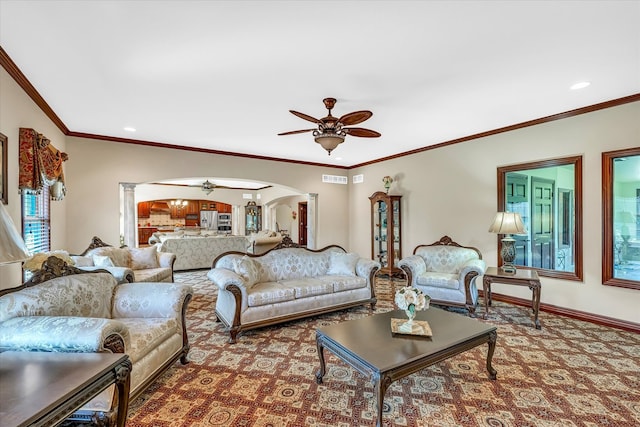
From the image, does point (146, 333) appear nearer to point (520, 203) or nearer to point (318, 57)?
point (318, 57)

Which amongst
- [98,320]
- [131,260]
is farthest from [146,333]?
[131,260]

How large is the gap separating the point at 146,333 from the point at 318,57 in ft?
8.38

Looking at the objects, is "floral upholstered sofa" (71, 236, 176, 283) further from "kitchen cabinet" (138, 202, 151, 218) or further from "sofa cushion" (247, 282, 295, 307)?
"kitchen cabinet" (138, 202, 151, 218)

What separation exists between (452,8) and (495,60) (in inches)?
36.9

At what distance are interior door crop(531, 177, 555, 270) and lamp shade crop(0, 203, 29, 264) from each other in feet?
17.8

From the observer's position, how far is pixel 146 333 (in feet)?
7.32

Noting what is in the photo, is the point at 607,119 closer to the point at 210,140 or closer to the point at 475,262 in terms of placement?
the point at 475,262

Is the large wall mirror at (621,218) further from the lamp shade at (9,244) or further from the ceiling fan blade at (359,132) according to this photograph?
the lamp shade at (9,244)

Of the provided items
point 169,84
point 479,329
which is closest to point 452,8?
point 479,329

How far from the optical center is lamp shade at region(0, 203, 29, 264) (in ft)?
4.32

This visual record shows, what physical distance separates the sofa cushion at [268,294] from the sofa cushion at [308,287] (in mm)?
82

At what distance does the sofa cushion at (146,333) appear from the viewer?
207 cm

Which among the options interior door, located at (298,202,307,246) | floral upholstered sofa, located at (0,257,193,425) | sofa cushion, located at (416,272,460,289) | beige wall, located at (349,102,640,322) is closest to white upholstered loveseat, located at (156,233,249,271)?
beige wall, located at (349,102,640,322)

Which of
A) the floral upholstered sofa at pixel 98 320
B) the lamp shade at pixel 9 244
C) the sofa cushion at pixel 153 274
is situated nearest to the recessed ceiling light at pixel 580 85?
the floral upholstered sofa at pixel 98 320
